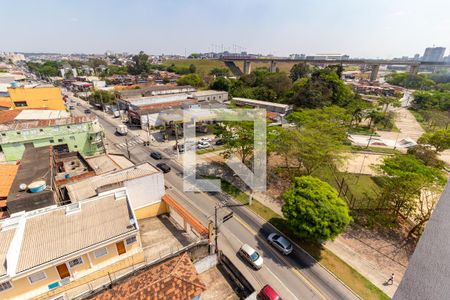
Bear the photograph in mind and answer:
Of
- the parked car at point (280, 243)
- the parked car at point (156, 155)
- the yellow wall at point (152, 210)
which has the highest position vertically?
the yellow wall at point (152, 210)

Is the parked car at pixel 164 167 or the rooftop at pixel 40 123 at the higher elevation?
the rooftop at pixel 40 123

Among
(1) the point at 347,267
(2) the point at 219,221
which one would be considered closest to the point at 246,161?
(2) the point at 219,221

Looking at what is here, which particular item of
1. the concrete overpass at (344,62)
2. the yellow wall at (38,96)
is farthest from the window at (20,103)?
the concrete overpass at (344,62)

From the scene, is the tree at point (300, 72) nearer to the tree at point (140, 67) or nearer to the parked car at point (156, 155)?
the parked car at point (156, 155)

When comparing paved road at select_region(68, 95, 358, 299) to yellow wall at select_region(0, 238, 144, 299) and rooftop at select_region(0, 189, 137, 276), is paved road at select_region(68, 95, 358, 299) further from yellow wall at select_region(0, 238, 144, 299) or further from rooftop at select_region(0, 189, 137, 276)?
rooftop at select_region(0, 189, 137, 276)

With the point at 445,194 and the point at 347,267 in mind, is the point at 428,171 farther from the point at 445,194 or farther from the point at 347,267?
the point at 347,267

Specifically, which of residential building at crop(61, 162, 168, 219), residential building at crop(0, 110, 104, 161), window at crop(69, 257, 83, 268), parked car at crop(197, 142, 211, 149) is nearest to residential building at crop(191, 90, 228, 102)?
parked car at crop(197, 142, 211, 149)
